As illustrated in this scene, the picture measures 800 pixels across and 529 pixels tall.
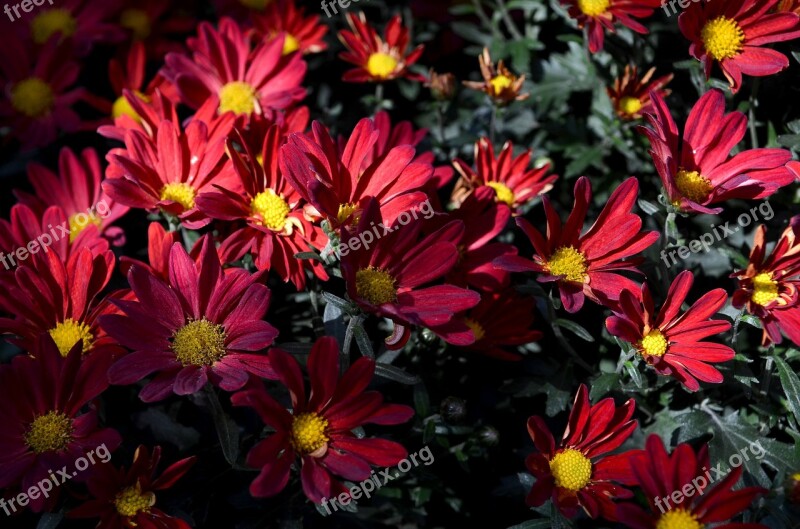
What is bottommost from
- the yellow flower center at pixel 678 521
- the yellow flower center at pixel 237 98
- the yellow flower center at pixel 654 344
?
the yellow flower center at pixel 678 521

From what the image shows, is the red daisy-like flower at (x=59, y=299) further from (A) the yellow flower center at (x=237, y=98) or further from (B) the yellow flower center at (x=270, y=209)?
(A) the yellow flower center at (x=237, y=98)

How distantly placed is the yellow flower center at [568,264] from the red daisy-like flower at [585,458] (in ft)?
0.76

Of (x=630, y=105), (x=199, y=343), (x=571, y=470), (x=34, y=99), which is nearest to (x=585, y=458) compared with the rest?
(x=571, y=470)

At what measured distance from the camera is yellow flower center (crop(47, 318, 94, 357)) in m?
1.47

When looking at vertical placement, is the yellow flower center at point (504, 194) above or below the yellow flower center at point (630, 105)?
below

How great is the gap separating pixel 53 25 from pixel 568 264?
1599 mm

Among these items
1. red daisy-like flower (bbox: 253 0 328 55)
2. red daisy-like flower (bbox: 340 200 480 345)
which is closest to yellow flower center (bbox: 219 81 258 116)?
red daisy-like flower (bbox: 253 0 328 55)

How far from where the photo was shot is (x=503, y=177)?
1.80m

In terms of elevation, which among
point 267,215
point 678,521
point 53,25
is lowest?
point 678,521

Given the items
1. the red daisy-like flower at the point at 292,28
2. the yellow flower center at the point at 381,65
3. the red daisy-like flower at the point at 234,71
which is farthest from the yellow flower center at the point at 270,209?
the red daisy-like flower at the point at 292,28

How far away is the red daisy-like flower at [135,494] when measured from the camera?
129 cm

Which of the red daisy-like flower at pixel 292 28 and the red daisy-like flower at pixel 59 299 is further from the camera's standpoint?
the red daisy-like flower at pixel 292 28

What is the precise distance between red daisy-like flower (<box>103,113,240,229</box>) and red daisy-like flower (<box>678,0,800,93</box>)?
103cm

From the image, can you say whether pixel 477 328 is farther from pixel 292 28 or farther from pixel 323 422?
pixel 292 28
